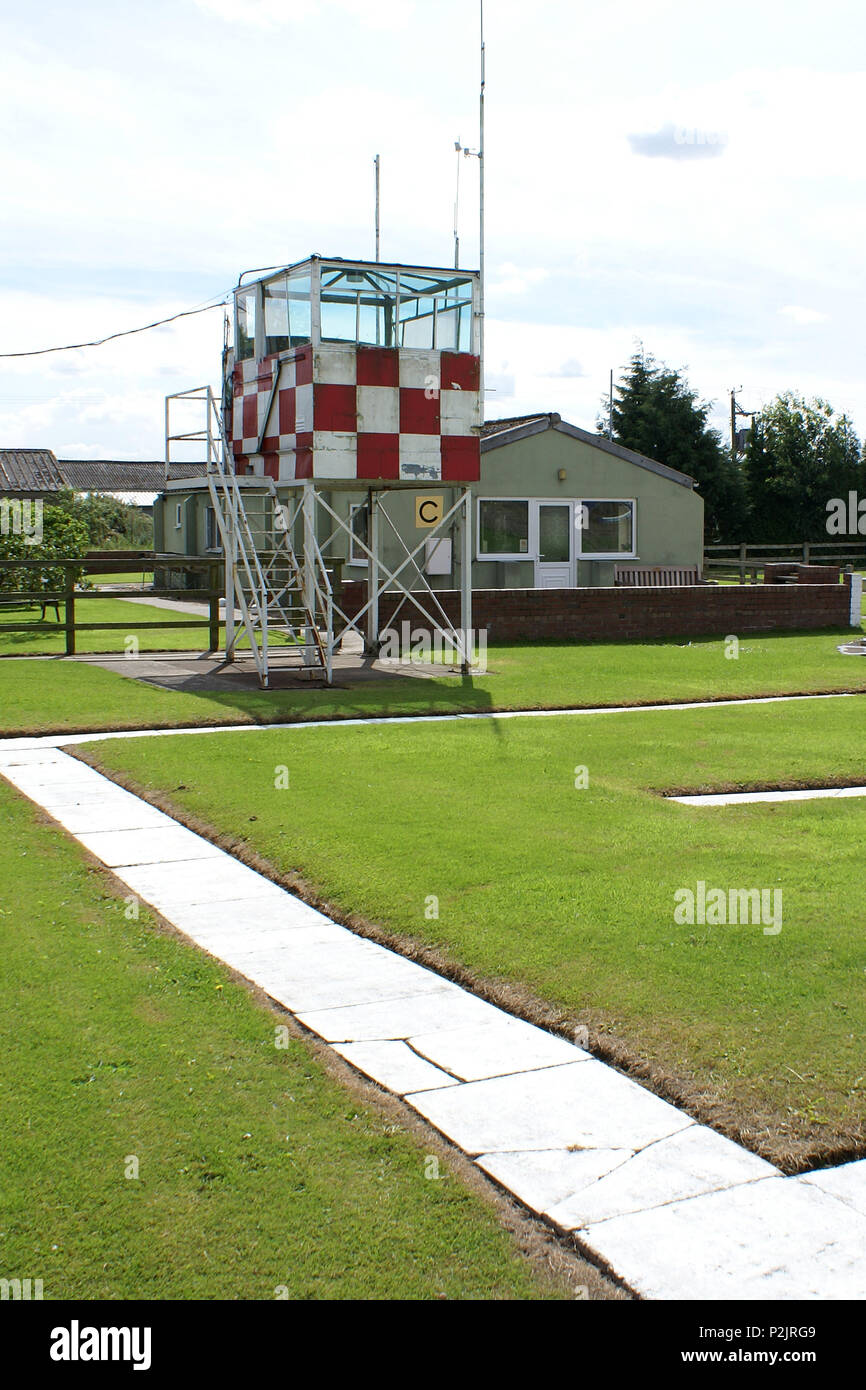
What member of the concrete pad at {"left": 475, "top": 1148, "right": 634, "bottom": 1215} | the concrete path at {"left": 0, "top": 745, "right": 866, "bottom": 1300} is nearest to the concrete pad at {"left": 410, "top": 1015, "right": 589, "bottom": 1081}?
the concrete path at {"left": 0, "top": 745, "right": 866, "bottom": 1300}

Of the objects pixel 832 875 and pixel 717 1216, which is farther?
pixel 832 875

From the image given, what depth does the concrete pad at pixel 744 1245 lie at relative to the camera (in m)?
3.49

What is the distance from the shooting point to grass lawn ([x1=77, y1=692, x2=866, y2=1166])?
495 centimetres

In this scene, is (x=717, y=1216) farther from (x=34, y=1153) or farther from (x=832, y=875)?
(x=832, y=875)

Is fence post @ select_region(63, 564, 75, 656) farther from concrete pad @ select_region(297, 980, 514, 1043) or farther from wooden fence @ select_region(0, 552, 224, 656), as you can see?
concrete pad @ select_region(297, 980, 514, 1043)

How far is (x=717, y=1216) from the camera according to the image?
3836mm

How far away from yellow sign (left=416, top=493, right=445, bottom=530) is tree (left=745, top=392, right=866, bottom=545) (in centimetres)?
3052

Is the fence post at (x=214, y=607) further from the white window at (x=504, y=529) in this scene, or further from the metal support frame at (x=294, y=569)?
the white window at (x=504, y=529)

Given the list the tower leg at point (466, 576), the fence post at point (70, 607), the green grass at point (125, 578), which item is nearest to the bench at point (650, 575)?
the tower leg at point (466, 576)

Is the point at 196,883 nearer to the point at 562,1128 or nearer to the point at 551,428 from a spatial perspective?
the point at 562,1128

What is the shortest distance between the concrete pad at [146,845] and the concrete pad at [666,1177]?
4.24 meters

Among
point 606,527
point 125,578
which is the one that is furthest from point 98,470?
point 606,527
